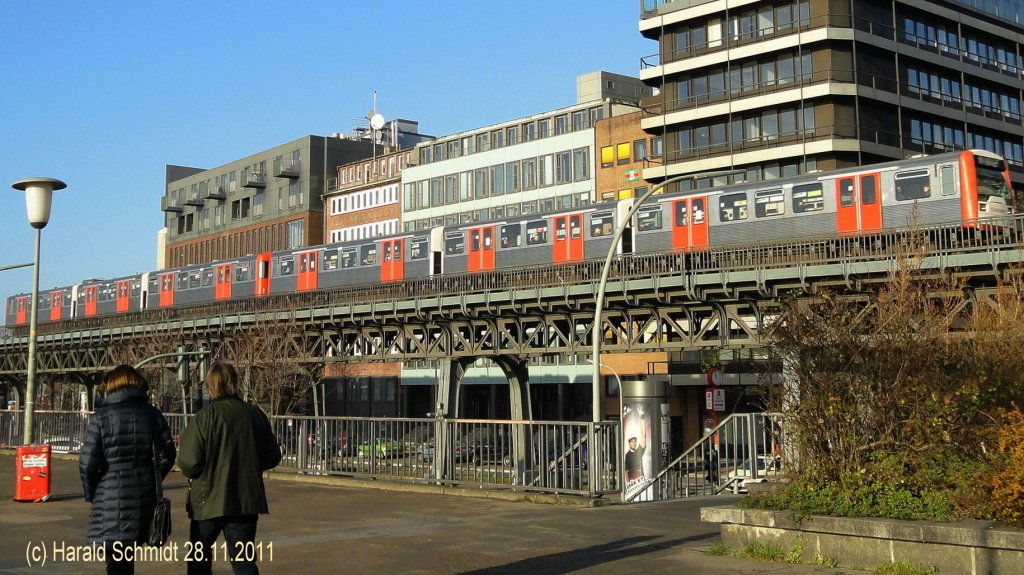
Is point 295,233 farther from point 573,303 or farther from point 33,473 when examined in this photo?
point 33,473

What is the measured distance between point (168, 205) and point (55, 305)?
36860 millimetres

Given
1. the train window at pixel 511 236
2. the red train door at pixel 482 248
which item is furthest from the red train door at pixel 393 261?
the train window at pixel 511 236

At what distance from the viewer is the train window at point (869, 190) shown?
122 feet

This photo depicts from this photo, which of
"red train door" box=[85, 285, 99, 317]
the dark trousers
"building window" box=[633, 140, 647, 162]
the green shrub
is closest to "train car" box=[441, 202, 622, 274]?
"building window" box=[633, 140, 647, 162]

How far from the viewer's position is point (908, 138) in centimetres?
6462

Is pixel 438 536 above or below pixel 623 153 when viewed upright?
below

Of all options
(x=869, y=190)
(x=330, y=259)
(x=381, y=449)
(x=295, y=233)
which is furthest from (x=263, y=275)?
(x=381, y=449)

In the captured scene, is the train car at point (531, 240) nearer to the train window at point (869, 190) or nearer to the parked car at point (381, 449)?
the train window at point (869, 190)

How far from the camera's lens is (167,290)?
73.2 meters

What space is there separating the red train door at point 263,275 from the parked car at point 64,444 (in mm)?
31647

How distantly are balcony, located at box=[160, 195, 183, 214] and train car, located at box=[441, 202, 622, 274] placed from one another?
75077 mm

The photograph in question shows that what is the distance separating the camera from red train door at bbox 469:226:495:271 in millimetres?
49909

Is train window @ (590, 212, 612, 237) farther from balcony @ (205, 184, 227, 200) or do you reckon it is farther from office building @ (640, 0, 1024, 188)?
balcony @ (205, 184, 227, 200)

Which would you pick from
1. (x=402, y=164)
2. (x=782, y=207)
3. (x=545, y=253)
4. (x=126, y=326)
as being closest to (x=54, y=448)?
(x=545, y=253)
